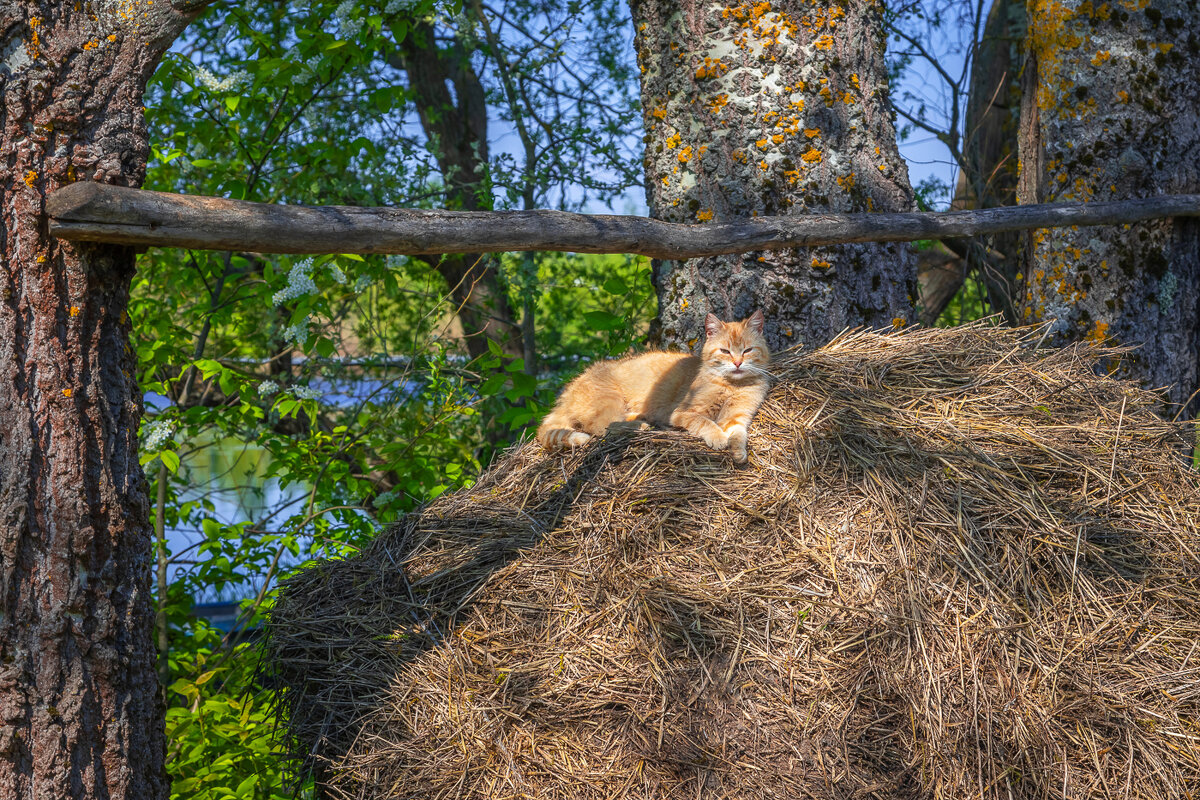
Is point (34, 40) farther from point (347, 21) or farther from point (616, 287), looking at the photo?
point (616, 287)

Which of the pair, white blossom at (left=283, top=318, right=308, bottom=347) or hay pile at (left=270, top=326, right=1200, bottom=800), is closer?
hay pile at (left=270, top=326, right=1200, bottom=800)

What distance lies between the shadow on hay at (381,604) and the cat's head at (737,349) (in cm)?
54

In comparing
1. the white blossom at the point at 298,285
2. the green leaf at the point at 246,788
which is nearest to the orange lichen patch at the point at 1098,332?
the white blossom at the point at 298,285

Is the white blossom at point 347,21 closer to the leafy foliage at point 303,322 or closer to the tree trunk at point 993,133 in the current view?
the leafy foliage at point 303,322

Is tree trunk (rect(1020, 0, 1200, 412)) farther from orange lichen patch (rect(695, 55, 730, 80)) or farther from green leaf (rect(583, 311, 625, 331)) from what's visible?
green leaf (rect(583, 311, 625, 331))

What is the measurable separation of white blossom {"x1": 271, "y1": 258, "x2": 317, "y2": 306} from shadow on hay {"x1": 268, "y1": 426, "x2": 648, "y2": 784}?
1325 mm

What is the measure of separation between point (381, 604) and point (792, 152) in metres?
2.51

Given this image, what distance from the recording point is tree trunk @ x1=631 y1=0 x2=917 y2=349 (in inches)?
143

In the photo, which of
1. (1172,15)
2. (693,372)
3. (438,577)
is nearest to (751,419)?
(693,372)

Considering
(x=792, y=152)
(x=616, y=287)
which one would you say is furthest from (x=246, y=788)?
(x=792, y=152)

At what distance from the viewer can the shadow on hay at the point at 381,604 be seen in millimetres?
2367

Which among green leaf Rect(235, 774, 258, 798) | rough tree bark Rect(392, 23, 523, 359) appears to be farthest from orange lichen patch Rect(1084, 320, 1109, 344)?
rough tree bark Rect(392, 23, 523, 359)

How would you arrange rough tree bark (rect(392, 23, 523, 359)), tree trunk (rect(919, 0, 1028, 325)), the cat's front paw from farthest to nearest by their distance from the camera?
rough tree bark (rect(392, 23, 523, 359)) → tree trunk (rect(919, 0, 1028, 325)) → the cat's front paw

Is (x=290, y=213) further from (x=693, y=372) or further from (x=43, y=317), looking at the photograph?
(x=693, y=372)
